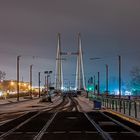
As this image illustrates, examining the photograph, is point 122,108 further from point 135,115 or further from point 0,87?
point 0,87

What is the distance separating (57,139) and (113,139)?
2.50 metres

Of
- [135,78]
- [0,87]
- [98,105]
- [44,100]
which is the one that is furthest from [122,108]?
[0,87]

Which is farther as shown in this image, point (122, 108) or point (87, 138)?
point (122, 108)

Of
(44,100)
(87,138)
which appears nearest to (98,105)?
(44,100)

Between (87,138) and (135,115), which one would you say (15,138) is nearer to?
(87,138)

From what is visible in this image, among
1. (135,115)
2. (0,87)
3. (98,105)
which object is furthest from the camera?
(0,87)

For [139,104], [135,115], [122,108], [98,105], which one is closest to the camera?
[139,104]

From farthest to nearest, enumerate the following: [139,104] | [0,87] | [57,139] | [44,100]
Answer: [0,87] < [44,100] < [139,104] < [57,139]

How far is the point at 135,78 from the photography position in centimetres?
17200

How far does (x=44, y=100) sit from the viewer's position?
88000 mm

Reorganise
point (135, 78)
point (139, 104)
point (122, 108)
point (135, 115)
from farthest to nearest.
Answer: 1. point (135, 78)
2. point (122, 108)
3. point (135, 115)
4. point (139, 104)

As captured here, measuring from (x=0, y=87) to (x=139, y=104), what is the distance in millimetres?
166762

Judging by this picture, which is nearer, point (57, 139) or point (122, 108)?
point (57, 139)

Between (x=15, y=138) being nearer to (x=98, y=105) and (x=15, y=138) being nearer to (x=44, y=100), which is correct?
(x=98, y=105)
